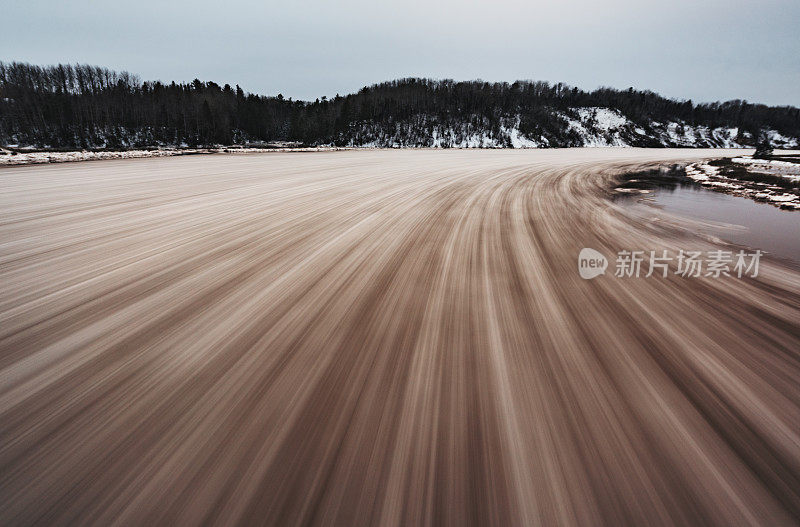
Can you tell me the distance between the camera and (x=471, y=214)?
168 inches

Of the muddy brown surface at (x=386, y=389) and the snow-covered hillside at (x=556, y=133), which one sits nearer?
the muddy brown surface at (x=386, y=389)

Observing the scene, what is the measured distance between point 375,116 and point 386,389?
82789 mm

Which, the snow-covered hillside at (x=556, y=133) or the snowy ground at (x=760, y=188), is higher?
the snow-covered hillside at (x=556, y=133)

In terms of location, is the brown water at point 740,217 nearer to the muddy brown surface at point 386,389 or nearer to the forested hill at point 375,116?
the muddy brown surface at point 386,389

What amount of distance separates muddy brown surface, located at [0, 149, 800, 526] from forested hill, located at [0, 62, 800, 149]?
212 ft

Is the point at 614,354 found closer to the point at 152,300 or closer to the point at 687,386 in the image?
the point at 687,386

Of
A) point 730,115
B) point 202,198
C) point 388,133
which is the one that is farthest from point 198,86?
point 730,115

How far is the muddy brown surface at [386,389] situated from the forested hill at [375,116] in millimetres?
64637

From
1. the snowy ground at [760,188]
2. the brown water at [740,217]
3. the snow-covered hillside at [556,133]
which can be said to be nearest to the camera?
the brown water at [740,217]

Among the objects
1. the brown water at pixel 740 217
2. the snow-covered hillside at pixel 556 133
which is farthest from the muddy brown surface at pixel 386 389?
the snow-covered hillside at pixel 556 133

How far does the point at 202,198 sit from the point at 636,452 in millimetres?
5819

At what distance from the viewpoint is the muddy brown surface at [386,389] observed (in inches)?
35.6

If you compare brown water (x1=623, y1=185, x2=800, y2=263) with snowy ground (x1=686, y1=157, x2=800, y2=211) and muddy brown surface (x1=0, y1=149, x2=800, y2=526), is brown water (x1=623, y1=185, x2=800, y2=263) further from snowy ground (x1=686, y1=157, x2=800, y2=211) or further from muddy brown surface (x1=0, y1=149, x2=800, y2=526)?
muddy brown surface (x1=0, y1=149, x2=800, y2=526)

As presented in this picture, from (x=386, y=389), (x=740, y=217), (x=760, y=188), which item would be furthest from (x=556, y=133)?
(x=386, y=389)
